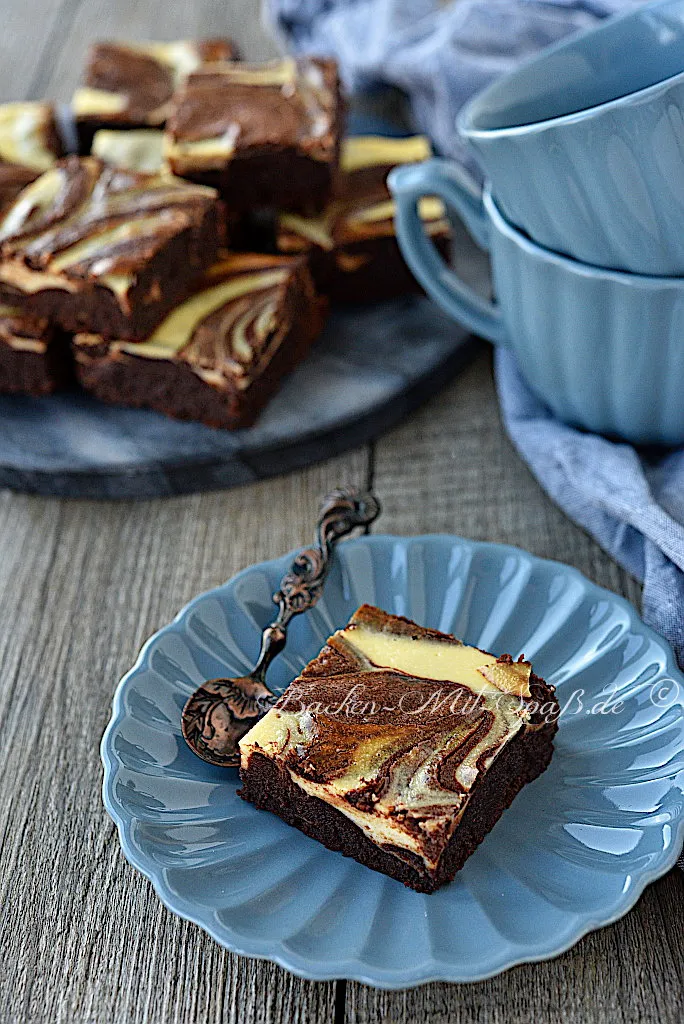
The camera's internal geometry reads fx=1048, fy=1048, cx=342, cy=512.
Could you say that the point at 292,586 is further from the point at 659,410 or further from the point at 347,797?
the point at 659,410

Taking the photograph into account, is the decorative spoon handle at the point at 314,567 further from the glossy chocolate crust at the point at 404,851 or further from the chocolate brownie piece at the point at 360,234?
the chocolate brownie piece at the point at 360,234

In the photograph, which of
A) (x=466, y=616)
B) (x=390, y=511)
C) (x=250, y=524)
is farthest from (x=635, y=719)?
(x=250, y=524)

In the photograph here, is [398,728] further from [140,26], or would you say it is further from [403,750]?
[140,26]

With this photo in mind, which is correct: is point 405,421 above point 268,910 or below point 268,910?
below

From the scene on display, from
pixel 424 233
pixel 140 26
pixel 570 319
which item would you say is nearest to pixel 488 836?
pixel 570 319

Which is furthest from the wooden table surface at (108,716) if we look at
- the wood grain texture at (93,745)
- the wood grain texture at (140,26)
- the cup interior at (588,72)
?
the wood grain texture at (140,26)

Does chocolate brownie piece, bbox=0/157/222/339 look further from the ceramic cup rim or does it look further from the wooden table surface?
the ceramic cup rim

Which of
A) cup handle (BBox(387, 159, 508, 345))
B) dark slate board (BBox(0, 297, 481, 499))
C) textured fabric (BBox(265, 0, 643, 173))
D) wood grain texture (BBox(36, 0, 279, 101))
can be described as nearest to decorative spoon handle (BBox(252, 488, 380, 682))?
dark slate board (BBox(0, 297, 481, 499))
